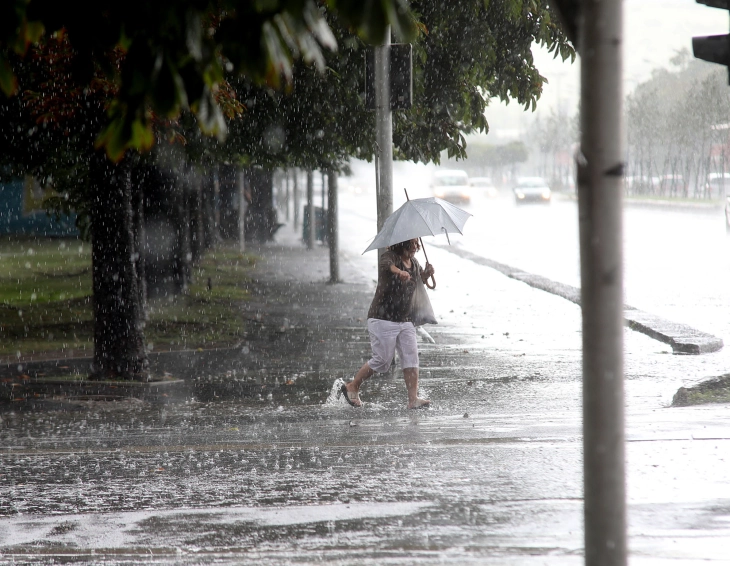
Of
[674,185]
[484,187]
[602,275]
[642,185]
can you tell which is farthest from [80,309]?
[484,187]

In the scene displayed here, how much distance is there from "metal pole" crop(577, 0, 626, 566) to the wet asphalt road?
1887 millimetres

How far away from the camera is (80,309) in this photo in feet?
52.4

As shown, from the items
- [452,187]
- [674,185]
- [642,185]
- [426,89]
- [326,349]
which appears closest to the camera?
[326,349]

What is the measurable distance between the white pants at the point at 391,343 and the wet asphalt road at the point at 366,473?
1.36 feet

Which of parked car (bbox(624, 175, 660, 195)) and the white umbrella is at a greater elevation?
parked car (bbox(624, 175, 660, 195))

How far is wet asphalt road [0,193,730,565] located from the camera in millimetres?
5082

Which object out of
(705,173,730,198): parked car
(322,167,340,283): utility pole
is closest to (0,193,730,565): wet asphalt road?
(322,167,340,283): utility pole

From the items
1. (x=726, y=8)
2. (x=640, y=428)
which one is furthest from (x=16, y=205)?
(x=726, y=8)

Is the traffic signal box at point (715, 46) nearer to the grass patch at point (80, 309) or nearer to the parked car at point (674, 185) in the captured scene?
the grass patch at point (80, 309)

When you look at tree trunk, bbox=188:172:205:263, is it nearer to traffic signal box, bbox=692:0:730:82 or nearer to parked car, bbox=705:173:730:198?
traffic signal box, bbox=692:0:730:82

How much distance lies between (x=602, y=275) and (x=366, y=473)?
3.78 m

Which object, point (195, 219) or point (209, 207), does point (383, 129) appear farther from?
point (209, 207)

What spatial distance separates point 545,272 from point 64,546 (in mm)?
16587

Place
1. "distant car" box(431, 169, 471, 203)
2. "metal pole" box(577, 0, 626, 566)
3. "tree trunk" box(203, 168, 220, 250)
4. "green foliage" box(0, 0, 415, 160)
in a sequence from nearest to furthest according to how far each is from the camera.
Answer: "green foliage" box(0, 0, 415, 160), "metal pole" box(577, 0, 626, 566), "tree trunk" box(203, 168, 220, 250), "distant car" box(431, 169, 471, 203)
